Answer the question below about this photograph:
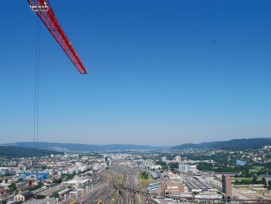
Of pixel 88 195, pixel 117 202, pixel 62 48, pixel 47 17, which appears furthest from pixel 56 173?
pixel 47 17

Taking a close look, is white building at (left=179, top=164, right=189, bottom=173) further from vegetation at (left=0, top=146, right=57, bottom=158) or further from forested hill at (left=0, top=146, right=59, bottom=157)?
vegetation at (left=0, top=146, right=57, bottom=158)

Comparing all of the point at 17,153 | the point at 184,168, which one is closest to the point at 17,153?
the point at 17,153

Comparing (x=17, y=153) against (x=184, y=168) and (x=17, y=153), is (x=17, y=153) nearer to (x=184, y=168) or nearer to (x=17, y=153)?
(x=17, y=153)

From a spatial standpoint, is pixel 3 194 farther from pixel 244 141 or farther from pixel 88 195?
pixel 244 141

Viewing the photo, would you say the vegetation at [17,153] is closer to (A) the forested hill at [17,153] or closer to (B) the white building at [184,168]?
(A) the forested hill at [17,153]

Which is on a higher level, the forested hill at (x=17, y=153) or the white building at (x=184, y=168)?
the forested hill at (x=17, y=153)

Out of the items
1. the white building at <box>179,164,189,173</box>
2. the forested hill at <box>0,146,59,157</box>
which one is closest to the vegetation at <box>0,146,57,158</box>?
the forested hill at <box>0,146,59,157</box>

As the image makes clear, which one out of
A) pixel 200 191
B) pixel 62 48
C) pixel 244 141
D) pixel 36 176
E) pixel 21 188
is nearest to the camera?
pixel 62 48

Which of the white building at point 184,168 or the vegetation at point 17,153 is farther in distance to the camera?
the vegetation at point 17,153

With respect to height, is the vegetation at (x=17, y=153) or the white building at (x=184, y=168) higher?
the vegetation at (x=17, y=153)

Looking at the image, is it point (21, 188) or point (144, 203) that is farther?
point (21, 188)

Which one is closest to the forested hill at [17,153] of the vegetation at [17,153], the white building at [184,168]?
the vegetation at [17,153]
